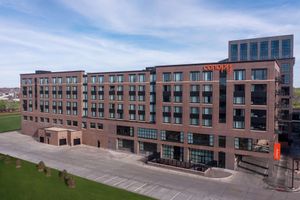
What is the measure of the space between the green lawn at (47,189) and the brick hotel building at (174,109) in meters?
23.4

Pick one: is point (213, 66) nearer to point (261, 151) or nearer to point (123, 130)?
point (261, 151)

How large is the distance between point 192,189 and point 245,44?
89.8m

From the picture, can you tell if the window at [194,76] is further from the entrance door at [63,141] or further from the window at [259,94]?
the entrance door at [63,141]

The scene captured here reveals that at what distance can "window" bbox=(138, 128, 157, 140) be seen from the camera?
207 ft

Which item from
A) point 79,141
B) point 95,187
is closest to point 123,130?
point 79,141

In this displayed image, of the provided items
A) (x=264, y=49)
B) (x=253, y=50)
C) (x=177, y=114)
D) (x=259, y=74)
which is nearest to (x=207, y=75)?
(x=259, y=74)

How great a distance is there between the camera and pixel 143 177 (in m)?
47.2

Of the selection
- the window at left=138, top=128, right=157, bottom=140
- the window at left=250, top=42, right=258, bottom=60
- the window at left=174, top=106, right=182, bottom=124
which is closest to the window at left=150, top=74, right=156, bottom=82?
the window at left=174, top=106, right=182, bottom=124

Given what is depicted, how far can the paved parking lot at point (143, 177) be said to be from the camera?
3975cm

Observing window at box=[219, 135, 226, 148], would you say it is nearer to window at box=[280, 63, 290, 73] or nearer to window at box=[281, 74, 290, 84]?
window at box=[281, 74, 290, 84]

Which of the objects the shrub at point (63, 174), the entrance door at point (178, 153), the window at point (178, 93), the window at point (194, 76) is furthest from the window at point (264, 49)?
the shrub at point (63, 174)

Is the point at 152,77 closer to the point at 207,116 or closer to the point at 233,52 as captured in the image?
the point at 207,116

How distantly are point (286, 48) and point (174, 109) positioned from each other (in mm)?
72036

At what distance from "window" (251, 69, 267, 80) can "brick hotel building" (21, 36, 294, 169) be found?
0.18 meters
